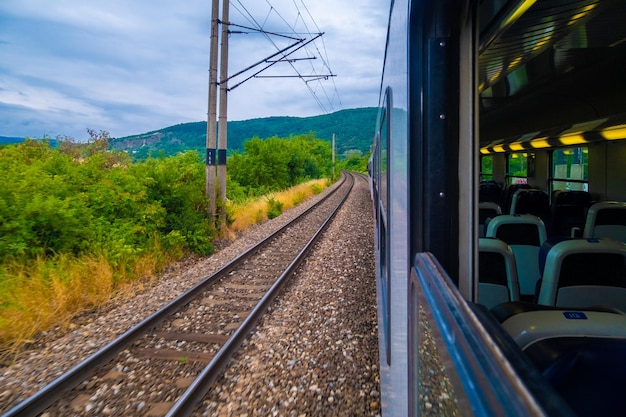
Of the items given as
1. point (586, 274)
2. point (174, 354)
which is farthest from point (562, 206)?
point (174, 354)

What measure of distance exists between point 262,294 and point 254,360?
2086 mm

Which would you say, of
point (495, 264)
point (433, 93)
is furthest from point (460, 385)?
point (495, 264)

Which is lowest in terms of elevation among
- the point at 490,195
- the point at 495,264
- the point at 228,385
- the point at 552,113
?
the point at 228,385

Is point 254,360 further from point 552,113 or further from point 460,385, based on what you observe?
point 552,113

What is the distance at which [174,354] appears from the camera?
180 inches

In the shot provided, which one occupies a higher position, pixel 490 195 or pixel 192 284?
pixel 490 195

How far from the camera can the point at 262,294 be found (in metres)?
6.51

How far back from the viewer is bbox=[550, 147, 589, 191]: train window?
8383 mm

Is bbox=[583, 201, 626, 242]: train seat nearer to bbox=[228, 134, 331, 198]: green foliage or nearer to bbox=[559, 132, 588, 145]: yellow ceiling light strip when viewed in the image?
bbox=[559, 132, 588, 145]: yellow ceiling light strip

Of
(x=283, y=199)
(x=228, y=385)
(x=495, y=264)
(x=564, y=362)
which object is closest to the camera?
(x=564, y=362)

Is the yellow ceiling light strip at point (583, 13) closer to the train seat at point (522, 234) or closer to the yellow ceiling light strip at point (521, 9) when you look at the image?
the train seat at point (522, 234)

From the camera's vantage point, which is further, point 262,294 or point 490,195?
point 490,195

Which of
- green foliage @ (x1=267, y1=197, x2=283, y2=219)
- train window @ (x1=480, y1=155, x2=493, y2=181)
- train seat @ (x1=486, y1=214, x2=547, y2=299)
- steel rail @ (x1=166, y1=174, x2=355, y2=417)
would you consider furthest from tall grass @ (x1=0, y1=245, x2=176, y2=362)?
train window @ (x1=480, y1=155, x2=493, y2=181)

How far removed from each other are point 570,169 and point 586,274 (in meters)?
7.98
